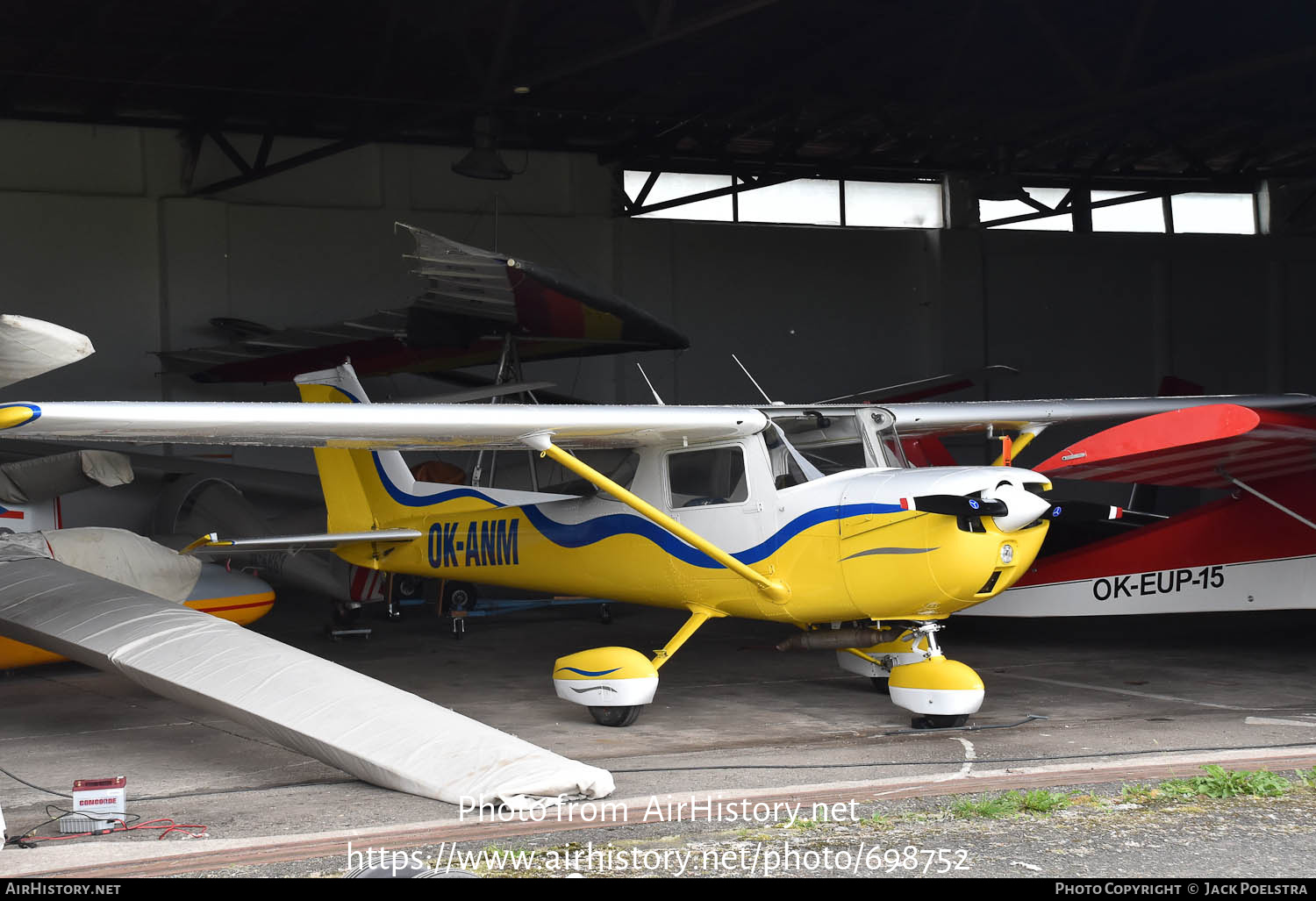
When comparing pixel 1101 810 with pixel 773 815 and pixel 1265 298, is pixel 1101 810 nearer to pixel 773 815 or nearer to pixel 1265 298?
pixel 773 815

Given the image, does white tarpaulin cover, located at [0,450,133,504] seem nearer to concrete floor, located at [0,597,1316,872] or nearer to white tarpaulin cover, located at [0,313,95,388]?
concrete floor, located at [0,597,1316,872]

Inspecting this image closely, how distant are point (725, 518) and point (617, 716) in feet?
A: 4.59

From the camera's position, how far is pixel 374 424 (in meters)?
7.07

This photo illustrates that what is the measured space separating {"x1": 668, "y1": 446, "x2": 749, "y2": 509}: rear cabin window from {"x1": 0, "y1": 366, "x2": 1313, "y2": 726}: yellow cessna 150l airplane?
0.04 ft

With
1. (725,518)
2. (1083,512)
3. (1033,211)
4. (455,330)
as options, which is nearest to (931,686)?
(725,518)

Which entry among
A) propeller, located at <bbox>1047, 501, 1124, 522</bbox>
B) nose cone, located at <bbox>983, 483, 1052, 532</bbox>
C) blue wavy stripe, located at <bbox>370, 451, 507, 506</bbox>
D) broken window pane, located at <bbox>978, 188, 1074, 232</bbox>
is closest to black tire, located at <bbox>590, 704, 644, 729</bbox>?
blue wavy stripe, located at <bbox>370, 451, 507, 506</bbox>

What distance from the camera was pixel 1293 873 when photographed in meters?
4.18

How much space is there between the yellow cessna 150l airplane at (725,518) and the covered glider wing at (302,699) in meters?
0.78

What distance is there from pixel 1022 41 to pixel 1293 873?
12582 millimetres

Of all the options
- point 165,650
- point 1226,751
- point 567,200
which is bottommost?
point 1226,751

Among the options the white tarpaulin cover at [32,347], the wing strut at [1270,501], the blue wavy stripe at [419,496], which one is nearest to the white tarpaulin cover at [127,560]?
the blue wavy stripe at [419,496]

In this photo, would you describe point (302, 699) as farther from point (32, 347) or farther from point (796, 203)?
point (796, 203)

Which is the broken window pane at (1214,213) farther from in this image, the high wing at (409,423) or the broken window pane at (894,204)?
the high wing at (409,423)
